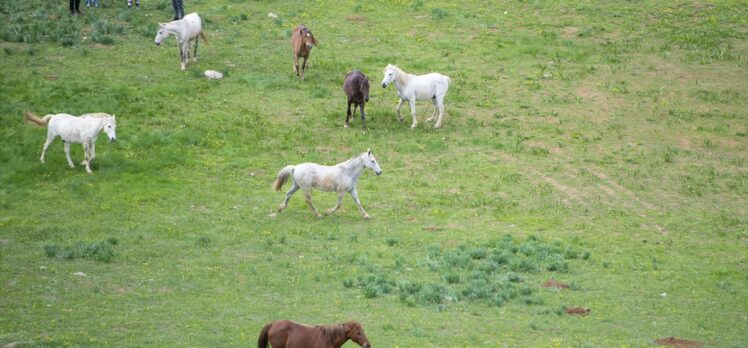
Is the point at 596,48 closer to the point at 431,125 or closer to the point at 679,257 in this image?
the point at 431,125

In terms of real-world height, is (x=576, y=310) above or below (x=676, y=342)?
below

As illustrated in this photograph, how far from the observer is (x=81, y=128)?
24141 mm

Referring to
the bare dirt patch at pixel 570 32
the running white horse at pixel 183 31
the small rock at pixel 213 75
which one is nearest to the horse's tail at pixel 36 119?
the small rock at pixel 213 75

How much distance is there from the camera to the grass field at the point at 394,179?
16.7 metres

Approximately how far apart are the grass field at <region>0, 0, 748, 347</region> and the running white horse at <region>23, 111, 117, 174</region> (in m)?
0.83

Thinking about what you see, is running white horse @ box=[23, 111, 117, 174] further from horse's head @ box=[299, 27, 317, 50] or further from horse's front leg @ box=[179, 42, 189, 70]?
horse's head @ box=[299, 27, 317, 50]

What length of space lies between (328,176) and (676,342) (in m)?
9.13

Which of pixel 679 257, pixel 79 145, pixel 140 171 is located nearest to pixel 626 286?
pixel 679 257

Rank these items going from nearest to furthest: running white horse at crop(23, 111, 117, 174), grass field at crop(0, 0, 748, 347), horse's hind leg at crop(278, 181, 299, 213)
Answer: grass field at crop(0, 0, 748, 347), horse's hind leg at crop(278, 181, 299, 213), running white horse at crop(23, 111, 117, 174)

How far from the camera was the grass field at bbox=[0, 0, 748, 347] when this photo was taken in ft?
54.7

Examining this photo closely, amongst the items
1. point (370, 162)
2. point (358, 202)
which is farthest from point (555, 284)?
point (370, 162)

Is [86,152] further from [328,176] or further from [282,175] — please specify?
[328,176]

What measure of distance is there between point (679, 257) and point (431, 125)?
35.1 ft

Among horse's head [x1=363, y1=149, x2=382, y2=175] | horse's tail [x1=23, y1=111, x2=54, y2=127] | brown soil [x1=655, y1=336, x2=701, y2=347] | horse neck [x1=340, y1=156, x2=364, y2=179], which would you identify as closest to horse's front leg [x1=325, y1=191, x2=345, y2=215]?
horse neck [x1=340, y1=156, x2=364, y2=179]
